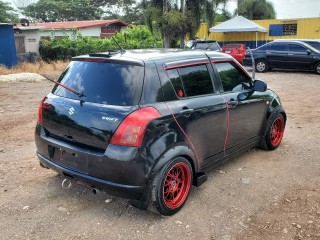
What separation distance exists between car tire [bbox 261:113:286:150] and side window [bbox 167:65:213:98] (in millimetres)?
1657

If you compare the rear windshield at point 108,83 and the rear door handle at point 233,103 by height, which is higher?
the rear windshield at point 108,83

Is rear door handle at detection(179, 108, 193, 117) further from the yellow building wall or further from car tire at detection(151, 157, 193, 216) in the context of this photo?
the yellow building wall

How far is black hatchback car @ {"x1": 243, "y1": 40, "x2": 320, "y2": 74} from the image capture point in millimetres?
15602

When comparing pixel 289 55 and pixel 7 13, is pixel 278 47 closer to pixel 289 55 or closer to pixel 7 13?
pixel 289 55

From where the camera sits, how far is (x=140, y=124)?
10.0 feet

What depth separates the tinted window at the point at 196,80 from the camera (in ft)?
12.1

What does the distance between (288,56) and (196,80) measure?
1370cm

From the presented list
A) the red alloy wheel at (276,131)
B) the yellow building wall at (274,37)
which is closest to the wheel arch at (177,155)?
the red alloy wheel at (276,131)

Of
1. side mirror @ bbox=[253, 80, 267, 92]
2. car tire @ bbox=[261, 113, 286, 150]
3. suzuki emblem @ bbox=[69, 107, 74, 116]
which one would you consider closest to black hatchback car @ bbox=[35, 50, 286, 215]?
suzuki emblem @ bbox=[69, 107, 74, 116]

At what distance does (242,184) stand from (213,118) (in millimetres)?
1002

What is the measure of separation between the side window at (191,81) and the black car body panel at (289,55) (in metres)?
13.4

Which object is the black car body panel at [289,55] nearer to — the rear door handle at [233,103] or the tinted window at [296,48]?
the tinted window at [296,48]

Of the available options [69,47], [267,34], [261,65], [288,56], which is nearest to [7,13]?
[69,47]

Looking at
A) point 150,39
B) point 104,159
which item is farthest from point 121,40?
point 104,159
